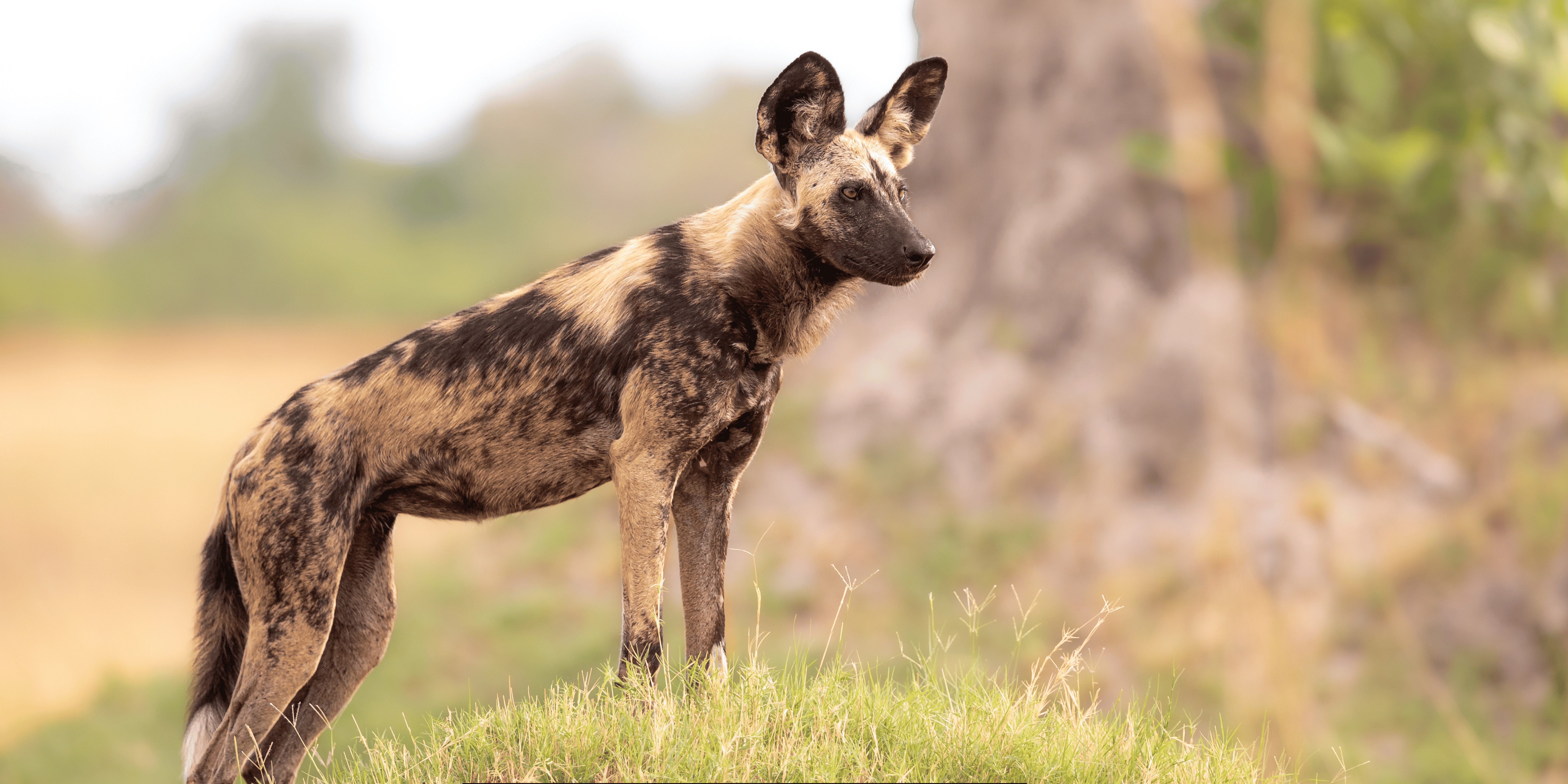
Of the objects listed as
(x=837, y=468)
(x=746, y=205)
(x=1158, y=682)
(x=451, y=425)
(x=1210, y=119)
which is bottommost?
(x=1158, y=682)

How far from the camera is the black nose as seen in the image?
3.84 m

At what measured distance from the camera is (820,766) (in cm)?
371

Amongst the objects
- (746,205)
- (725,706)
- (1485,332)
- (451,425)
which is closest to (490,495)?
(451,425)

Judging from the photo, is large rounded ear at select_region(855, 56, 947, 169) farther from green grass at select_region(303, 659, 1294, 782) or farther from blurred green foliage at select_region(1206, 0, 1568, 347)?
blurred green foliage at select_region(1206, 0, 1568, 347)

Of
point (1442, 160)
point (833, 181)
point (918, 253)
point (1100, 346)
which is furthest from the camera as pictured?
point (1100, 346)

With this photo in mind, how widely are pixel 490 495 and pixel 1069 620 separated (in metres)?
6.39

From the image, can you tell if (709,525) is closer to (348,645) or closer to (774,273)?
(774,273)

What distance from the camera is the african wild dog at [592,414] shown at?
13.0 ft

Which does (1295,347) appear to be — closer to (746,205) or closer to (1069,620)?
(1069,620)

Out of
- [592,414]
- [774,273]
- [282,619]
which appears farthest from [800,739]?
[282,619]

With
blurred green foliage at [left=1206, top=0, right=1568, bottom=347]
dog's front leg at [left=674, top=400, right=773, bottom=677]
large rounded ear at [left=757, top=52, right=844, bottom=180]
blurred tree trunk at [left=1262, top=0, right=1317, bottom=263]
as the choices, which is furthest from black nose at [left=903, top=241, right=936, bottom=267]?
blurred tree trunk at [left=1262, top=0, right=1317, bottom=263]

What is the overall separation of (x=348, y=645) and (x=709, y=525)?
1450mm

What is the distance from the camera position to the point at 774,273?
4.09m

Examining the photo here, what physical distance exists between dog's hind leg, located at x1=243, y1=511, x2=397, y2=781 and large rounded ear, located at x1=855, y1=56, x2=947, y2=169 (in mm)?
2323
